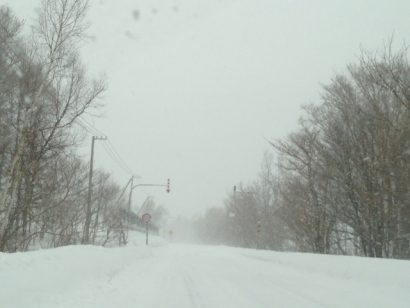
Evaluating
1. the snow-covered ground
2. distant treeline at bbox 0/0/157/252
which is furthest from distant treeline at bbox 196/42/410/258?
distant treeline at bbox 0/0/157/252

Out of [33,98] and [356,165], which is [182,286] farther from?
[356,165]

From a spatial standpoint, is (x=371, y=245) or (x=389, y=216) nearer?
(x=389, y=216)

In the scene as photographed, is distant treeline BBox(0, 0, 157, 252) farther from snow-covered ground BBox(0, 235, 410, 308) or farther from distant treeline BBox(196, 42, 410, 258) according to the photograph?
distant treeline BBox(196, 42, 410, 258)

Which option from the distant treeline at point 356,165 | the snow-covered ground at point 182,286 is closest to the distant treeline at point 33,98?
the snow-covered ground at point 182,286

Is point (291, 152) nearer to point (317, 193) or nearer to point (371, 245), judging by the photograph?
point (317, 193)

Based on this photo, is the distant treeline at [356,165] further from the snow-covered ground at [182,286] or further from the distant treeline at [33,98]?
the distant treeline at [33,98]

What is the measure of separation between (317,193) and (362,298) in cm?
2106

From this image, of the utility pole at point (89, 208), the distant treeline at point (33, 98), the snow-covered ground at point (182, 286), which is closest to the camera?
the snow-covered ground at point (182, 286)

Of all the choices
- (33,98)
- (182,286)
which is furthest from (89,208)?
(182,286)

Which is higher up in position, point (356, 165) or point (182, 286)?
point (356, 165)

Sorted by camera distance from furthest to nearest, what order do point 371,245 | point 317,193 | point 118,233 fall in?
point 118,233
point 317,193
point 371,245

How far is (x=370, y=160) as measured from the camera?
25812 millimetres

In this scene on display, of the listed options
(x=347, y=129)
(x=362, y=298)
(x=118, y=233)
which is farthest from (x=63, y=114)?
(x=118, y=233)

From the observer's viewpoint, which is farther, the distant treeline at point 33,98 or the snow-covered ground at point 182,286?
the distant treeline at point 33,98
